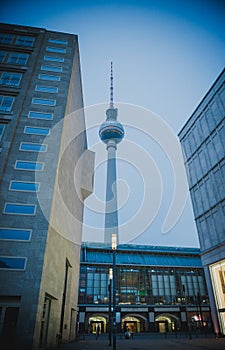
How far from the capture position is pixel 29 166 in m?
25.1

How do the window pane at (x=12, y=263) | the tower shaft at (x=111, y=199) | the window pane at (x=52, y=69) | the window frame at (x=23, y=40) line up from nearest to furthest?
the window pane at (x=12, y=263)
the window pane at (x=52, y=69)
the window frame at (x=23, y=40)
the tower shaft at (x=111, y=199)

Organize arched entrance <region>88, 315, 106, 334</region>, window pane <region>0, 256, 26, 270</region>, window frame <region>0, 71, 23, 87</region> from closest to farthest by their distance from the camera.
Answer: window pane <region>0, 256, 26, 270</region> < window frame <region>0, 71, 23, 87</region> < arched entrance <region>88, 315, 106, 334</region>

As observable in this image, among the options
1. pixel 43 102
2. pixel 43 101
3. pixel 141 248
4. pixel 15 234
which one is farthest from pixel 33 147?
pixel 141 248

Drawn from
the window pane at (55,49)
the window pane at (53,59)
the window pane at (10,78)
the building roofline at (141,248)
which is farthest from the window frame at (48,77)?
the building roofline at (141,248)

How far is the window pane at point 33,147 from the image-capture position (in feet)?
85.4

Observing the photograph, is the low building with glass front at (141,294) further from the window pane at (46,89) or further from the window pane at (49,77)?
the window pane at (49,77)

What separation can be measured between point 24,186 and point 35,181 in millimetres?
1134

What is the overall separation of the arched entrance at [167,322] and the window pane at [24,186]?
51700mm

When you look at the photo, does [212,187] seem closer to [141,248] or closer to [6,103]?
[6,103]

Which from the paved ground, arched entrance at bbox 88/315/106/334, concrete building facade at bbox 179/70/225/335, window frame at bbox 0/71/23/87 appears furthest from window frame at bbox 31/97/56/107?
arched entrance at bbox 88/315/106/334

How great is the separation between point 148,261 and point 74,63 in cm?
5199

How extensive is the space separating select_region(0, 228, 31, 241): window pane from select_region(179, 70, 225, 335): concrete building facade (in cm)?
2354

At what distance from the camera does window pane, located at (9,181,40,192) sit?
23578 millimetres

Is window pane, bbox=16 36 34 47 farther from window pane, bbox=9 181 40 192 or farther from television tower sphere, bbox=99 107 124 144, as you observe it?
television tower sphere, bbox=99 107 124 144
